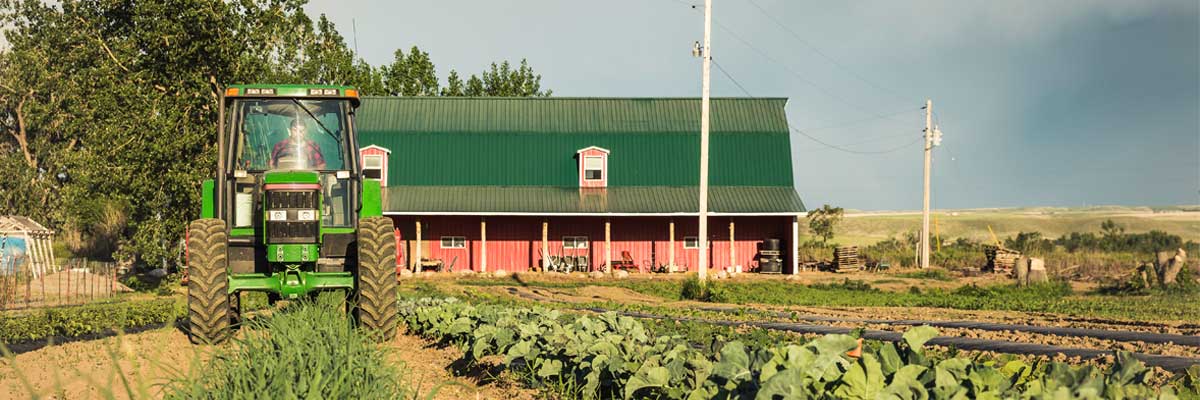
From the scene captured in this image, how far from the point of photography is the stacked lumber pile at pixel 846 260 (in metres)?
39.5

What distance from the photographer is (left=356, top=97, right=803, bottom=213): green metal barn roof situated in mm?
36875

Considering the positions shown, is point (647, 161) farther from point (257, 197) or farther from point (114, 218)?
point (257, 197)

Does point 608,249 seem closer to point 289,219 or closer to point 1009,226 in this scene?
point 289,219

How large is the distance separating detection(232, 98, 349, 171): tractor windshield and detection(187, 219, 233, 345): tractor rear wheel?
1292mm

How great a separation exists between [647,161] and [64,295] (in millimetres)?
19350

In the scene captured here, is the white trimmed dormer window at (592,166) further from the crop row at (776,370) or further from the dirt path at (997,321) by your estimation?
the crop row at (776,370)

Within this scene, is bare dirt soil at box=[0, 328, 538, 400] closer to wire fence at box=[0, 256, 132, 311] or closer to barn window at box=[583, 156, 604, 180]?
wire fence at box=[0, 256, 132, 311]

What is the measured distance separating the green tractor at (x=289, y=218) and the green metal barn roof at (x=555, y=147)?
23410 millimetres

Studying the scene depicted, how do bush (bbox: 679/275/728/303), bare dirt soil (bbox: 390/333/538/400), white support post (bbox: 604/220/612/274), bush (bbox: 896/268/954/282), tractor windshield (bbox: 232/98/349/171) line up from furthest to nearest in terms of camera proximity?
bush (bbox: 896/268/954/282) → white support post (bbox: 604/220/612/274) → bush (bbox: 679/275/728/303) → tractor windshield (bbox: 232/98/349/171) → bare dirt soil (bbox: 390/333/538/400)

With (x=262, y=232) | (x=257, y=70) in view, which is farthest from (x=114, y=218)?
(x=262, y=232)

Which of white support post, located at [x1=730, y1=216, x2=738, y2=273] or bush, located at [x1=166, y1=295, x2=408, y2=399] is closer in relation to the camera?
bush, located at [x1=166, y1=295, x2=408, y2=399]

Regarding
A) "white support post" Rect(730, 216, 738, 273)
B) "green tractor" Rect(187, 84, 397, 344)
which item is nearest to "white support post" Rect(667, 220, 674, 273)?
"white support post" Rect(730, 216, 738, 273)

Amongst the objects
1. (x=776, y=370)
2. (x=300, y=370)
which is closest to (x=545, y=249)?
(x=300, y=370)

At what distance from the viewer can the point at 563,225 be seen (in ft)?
121
